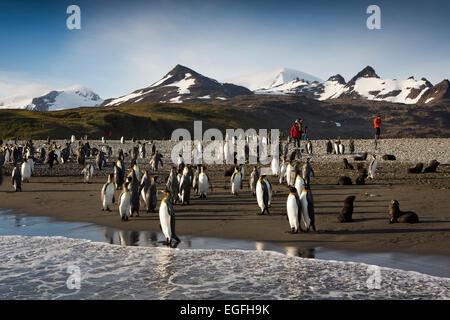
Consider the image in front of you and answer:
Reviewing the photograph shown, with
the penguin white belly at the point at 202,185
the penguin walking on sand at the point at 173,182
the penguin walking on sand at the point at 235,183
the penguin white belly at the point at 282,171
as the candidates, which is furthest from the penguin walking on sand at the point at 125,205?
the penguin white belly at the point at 282,171

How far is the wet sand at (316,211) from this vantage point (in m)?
8.26

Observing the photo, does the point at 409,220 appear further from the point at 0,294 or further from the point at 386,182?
the point at 0,294

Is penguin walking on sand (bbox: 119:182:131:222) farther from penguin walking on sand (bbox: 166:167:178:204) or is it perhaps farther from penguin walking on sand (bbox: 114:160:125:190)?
penguin walking on sand (bbox: 114:160:125:190)

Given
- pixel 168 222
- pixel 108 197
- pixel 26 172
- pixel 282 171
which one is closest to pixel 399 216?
pixel 168 222

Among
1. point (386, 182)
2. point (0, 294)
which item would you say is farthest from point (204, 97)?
point (0, 294)

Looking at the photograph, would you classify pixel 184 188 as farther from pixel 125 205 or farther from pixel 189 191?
pixel 125 205

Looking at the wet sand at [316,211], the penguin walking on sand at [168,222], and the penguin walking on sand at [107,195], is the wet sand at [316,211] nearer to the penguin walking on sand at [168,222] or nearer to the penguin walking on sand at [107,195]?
the penguin walking on sand at [107,195]

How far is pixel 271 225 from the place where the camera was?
9617mm

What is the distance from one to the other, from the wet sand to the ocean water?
700 mm

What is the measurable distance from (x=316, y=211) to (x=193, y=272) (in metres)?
5.12

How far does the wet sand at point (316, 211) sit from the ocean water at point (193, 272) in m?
0.70

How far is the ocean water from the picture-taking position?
18.9 feet

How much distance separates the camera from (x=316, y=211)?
10945 millimetres
